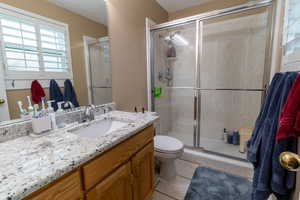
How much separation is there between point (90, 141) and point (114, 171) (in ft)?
0.80

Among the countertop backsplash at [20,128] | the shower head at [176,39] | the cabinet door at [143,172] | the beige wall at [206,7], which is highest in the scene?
the beige wall at [206,7]

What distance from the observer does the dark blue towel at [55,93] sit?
3.59ft

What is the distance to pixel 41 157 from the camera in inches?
26.6

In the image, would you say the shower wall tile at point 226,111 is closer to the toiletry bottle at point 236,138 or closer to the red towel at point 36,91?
the toiletry bottle at point 236,138

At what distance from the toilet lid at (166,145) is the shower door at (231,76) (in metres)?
0.77

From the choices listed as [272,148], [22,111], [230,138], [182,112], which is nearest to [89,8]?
[22,111]

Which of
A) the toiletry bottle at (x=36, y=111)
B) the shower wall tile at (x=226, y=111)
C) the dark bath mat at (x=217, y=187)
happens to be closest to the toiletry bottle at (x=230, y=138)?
the shower wall tile at (x=226, y=111)

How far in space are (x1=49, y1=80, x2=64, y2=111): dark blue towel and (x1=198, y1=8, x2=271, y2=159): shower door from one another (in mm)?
1840

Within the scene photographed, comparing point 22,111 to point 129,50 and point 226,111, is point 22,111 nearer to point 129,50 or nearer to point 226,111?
point 129,50

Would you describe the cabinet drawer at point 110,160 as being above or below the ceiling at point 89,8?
below

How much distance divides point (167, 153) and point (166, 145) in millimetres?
137

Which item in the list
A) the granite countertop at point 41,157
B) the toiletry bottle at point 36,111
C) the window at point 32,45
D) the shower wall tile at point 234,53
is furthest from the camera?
the shower wall tile at point 234,53

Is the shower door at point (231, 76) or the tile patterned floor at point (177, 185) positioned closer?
the tile patterned floor at point (177, 185)

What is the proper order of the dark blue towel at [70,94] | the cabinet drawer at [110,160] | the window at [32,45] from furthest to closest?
the dark blue towel at [70,94] → the window at [32,45] → the cabinet drawer at [110,160]
